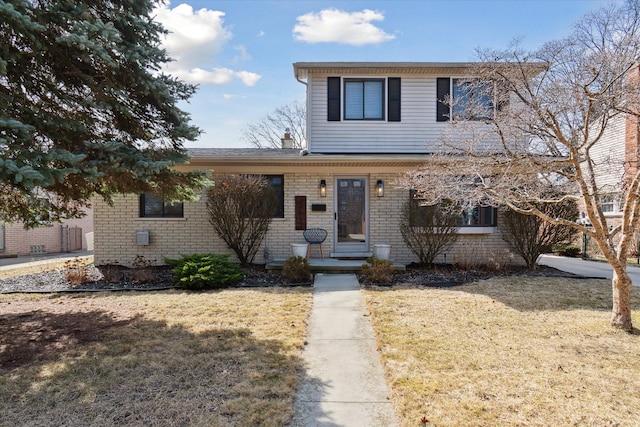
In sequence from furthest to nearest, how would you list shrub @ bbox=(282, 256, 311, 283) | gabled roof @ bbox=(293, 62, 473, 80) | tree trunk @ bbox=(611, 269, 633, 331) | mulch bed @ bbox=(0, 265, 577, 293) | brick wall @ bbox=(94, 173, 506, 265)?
gabled roof @ bbox=(293, 62, 473, 80) < brick wall @ bbox=(94, 173, 506, 265) < shrub @ bbox=(282, 256, 311, 283) < mulch bed @ bbox=(0, 265, 577, 293) < tree trunk @ bbox=(611, 269, 633, 331)

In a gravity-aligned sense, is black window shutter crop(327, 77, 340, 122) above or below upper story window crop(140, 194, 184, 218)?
above

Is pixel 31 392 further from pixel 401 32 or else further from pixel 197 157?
pixel 401 32

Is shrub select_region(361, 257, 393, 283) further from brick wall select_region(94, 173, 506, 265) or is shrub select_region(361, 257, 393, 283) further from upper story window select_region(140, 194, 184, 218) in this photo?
upper story window select_region(140, 194, 184, 218)

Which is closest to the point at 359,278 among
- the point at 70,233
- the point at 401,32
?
the point at 401,32

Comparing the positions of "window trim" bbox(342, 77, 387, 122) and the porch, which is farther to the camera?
"window trim" bbox(342, 77, 387, 122)

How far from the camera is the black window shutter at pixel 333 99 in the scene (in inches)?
422

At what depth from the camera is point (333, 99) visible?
1073 cm

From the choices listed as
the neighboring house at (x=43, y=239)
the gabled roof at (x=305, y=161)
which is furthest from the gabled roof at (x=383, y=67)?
the neighboring house at (x=43, y=239)

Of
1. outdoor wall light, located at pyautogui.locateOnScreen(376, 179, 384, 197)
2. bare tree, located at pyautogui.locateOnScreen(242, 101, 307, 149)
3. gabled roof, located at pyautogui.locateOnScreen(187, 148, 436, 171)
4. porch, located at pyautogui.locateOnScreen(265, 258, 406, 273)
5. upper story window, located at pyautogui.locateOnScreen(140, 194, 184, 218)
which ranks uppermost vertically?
bare tree, located at pyautogui.locateOnScreen(242, 101, 307, 149)

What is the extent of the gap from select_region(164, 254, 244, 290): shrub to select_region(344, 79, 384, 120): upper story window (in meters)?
5.61

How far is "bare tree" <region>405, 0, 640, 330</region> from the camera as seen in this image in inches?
182

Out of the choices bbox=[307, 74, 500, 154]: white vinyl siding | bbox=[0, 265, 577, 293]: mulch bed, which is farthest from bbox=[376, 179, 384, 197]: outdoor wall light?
bbox=[0, 265, 577, 293]: mulch bed

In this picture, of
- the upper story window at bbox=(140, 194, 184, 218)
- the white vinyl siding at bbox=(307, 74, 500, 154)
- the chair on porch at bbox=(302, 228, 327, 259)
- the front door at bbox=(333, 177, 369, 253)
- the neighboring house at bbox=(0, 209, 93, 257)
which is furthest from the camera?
the neighboring house at bbox=(0, 209, 93, 257)

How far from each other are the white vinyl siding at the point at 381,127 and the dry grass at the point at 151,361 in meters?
5.57
